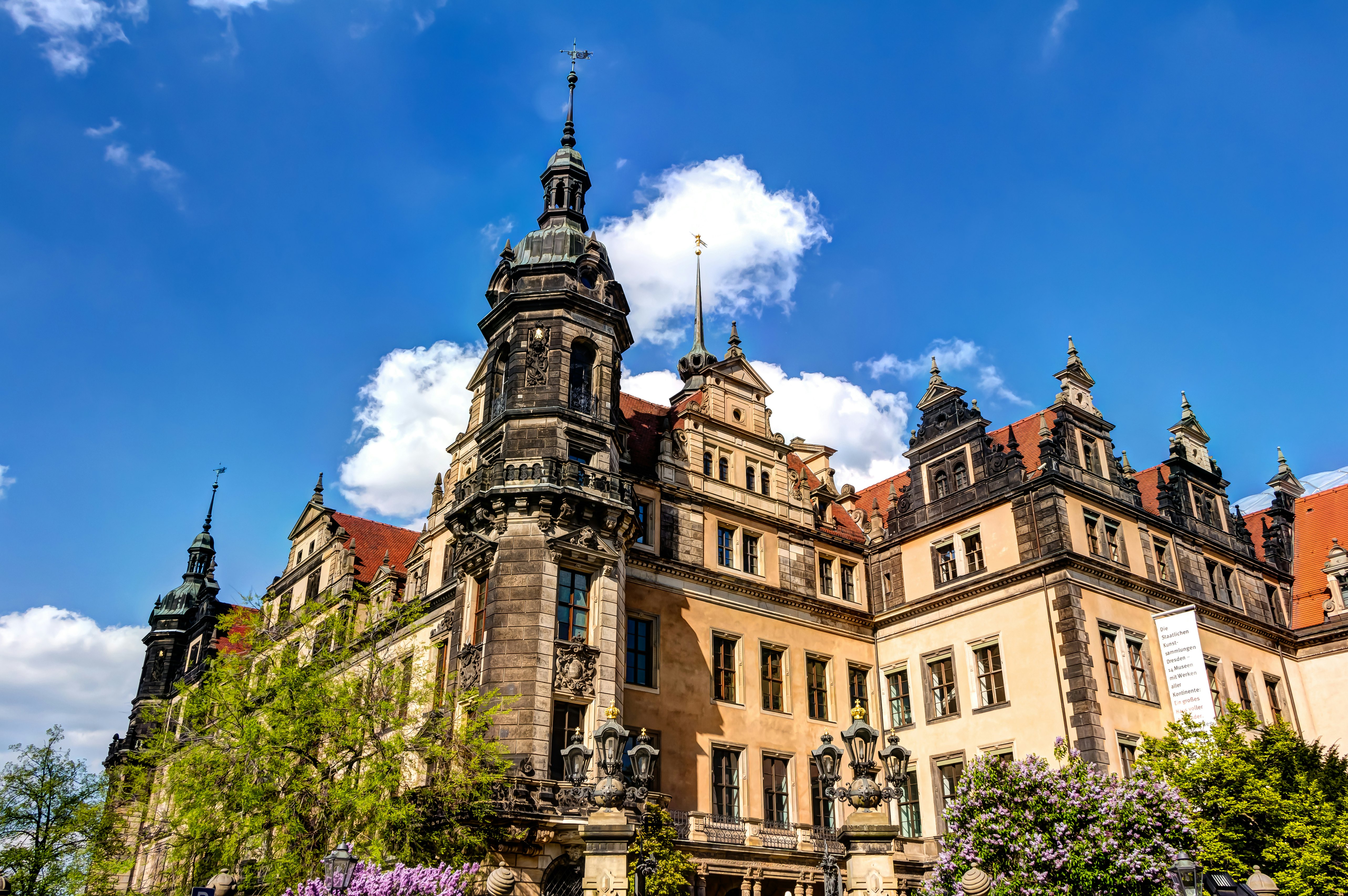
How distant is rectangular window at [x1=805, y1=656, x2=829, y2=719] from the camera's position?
3678 cm

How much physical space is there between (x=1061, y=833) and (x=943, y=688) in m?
13.1

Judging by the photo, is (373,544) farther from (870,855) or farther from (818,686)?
(870,855)

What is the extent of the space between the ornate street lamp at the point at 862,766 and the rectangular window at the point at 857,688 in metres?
18.3

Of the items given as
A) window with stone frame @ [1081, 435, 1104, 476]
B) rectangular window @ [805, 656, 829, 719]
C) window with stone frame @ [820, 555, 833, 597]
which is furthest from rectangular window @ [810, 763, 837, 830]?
window with stone frame @ [1081, 435, 1104, 476]

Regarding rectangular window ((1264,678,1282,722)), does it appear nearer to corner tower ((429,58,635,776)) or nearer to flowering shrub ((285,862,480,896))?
corner tower ((429,58,635,776))

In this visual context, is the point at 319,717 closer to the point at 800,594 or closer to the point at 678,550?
the point at 678,550

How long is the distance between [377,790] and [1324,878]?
77.0ft

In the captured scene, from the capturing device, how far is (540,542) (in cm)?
3009

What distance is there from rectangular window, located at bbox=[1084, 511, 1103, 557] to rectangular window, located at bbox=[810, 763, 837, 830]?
1208cm

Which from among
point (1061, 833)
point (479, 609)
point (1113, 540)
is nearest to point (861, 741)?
point (1061, 833)

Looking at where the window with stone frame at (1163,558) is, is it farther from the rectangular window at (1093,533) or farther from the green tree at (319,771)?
the green tree at (319,771)

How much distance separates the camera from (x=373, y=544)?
4850cm

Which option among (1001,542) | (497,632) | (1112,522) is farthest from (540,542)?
(1112,522)

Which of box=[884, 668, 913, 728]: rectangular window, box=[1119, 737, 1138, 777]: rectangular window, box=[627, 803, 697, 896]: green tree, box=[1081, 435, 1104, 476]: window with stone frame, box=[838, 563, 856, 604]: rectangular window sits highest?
box=[1081, 435, 1104, 476]: window with stone frame
